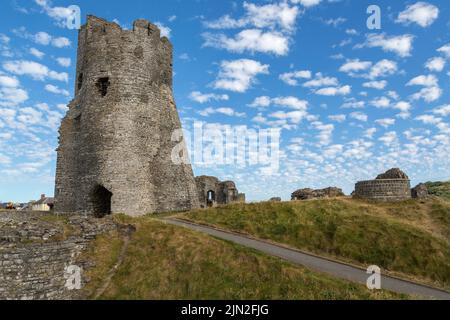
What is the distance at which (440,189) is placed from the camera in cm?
6000

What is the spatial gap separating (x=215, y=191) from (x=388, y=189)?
2107cm

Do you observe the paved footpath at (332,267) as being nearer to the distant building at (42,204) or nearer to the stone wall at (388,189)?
the stone wall at (388,189)

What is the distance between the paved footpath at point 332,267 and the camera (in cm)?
1448

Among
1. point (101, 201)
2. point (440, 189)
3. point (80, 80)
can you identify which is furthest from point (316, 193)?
point (440, 189)

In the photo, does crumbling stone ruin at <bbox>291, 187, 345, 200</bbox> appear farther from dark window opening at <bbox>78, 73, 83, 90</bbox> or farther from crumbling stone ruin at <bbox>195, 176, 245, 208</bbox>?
dark window opening at <bbox>78, 73, 83, 90</bbox>

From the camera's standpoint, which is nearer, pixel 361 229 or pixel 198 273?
pixel 198 273

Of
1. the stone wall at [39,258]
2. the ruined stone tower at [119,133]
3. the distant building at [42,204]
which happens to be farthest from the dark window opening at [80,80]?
the distant building at [42,204]

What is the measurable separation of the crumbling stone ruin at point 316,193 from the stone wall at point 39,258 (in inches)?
885

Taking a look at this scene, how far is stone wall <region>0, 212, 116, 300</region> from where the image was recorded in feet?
46.9

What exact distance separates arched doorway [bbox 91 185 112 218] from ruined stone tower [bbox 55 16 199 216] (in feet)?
0.27

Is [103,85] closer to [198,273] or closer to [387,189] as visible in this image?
[198,273]

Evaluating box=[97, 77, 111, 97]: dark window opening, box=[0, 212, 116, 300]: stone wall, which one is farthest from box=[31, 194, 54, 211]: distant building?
box=[0, 212, 116, 300]: stone wall

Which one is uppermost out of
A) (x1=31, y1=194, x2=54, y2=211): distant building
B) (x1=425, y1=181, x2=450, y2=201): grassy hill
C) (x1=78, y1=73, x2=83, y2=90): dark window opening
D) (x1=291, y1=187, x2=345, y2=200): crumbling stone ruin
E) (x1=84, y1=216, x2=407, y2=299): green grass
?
(x1=78, y1=73, x2=83, y2=90): dark window opening
